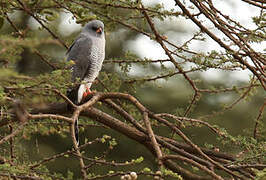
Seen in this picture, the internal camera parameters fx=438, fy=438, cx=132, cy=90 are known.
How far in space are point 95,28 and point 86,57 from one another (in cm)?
30

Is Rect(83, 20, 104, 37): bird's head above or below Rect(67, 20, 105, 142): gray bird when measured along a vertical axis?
above

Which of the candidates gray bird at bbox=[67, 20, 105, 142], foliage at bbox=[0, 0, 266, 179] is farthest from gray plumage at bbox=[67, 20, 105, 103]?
foliage at bbox=[0, 0, 266, 179]

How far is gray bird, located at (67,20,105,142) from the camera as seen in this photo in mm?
3451

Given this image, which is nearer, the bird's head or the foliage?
the foliage

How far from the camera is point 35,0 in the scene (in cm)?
224

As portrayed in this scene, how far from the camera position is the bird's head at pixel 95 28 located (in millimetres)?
3745

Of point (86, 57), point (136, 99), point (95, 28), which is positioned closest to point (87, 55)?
point (86, 57)

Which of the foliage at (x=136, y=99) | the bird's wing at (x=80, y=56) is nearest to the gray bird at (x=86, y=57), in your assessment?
the bird's wing at (x=80, y=56)

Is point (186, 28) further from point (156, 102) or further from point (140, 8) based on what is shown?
point (140, 8)

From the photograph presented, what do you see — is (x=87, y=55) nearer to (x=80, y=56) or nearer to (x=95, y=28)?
(x=80, y=56)

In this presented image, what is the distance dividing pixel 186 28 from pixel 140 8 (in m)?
4.97

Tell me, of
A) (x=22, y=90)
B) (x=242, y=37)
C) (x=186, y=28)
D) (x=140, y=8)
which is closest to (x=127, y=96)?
(x=140, y=8)

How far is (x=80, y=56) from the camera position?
361 centimetres

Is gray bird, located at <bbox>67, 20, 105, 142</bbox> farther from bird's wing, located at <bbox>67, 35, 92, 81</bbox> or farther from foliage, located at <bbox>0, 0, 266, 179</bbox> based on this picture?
foliage, located at <bbox>0, 0, 266, 179</bbox>
